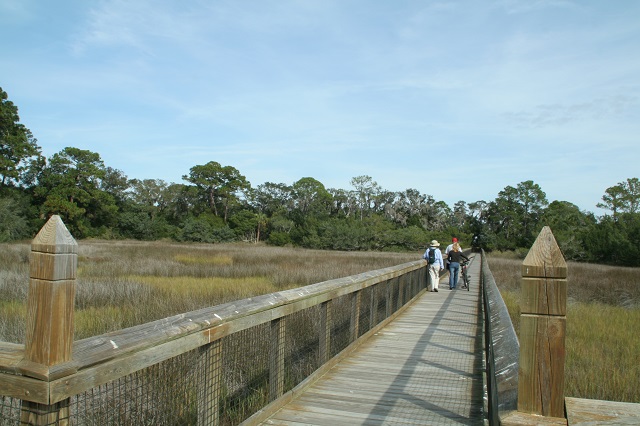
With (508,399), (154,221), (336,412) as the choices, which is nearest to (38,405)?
(508,399)

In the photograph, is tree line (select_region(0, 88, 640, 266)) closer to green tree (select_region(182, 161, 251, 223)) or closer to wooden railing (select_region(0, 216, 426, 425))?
green tree (select_region(182, 161, 251, 223))

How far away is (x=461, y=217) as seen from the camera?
13775 centimetres

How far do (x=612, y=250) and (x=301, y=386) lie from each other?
62.1m

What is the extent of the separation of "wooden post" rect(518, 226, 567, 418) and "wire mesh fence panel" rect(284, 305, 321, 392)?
3.58m

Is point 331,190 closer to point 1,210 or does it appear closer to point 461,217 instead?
point 461,217

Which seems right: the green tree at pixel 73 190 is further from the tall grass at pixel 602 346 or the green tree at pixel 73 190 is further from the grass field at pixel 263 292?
the tall grass at pixel 602 346

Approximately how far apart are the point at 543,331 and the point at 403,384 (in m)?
3.56

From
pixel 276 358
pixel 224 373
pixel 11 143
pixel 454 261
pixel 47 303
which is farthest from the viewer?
pixel 11 143

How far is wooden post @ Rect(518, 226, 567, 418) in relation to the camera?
199 centimetres

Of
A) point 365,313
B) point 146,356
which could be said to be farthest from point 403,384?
point 146,356

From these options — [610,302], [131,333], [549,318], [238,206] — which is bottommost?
[610,302]

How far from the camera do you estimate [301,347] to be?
6668 mm

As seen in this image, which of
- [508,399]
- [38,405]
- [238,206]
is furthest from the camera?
[238,206]

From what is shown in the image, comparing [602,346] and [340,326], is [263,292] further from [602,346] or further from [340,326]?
[602,346]
